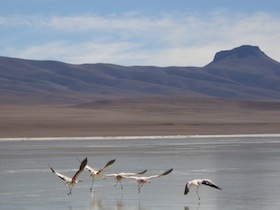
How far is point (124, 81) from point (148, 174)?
14760 centimetres

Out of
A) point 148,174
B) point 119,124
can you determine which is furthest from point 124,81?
point 148,174

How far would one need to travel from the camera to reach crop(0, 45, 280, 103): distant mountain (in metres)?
149

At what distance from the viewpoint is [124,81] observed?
16875cm

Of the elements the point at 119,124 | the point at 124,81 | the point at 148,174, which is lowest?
the point at 148,174

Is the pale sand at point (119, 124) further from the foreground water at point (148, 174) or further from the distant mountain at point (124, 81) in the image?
the distant mountain at point (124, 81)

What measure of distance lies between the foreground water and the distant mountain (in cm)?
10272

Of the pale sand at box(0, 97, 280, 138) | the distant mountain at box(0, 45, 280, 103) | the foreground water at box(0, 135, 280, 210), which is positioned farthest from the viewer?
the distant mountain at box(0, 45, 280, 103)

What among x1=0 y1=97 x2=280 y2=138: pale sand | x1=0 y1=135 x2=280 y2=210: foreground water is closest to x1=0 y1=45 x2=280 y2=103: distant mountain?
x1=0 y1=97 x2=280 y2=138: pale sand

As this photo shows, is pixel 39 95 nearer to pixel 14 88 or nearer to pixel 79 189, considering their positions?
pixel 14 88

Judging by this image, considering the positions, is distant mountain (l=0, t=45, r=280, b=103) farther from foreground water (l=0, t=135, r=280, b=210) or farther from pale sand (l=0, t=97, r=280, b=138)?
foreground water (l=0, t=135, r=280, b=210)

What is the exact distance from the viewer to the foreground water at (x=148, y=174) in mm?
15242

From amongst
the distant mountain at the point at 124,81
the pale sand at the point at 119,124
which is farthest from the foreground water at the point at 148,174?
the distant mountain at the point at 124,81

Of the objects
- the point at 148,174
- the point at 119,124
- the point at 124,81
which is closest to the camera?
the point at 148,174

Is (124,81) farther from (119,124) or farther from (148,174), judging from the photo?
(148,174)
